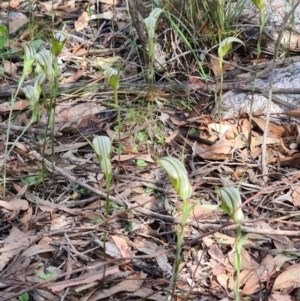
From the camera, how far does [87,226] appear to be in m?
1.79

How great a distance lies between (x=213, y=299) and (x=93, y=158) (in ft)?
2.69

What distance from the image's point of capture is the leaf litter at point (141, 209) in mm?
1603

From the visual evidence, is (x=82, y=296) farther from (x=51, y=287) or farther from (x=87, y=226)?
(x=87, y=226)

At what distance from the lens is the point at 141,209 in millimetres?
1855

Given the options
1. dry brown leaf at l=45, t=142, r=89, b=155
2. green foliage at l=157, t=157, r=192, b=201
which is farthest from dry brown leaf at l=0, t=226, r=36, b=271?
green foliage at l=157, t=157, r=192, b=201

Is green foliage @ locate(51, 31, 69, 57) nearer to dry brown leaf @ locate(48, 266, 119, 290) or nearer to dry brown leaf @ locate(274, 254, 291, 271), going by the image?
dry brown leaf @ locate(48, 266, 119, 290)

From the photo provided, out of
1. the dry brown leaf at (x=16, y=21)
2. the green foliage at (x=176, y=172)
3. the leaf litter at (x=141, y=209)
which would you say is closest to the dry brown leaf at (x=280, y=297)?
the leaf litter at (x=141, y=209)

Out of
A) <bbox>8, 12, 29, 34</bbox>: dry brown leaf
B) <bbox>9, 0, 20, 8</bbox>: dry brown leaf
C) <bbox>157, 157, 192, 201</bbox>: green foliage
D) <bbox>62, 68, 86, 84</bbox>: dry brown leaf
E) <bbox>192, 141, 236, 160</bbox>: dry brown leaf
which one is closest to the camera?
<bbox>157, 157, 192, 201</bbox>: green foliage

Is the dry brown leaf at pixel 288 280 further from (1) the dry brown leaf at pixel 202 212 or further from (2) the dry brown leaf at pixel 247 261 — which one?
(1) the dry brown leaf at pixel 202 212

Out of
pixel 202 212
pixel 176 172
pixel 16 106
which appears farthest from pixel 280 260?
pixel 16 106

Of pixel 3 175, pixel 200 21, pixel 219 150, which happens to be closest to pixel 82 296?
pixel 3 175

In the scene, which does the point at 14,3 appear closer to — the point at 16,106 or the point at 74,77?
the point at 74,77

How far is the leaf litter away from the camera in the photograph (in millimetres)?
1603

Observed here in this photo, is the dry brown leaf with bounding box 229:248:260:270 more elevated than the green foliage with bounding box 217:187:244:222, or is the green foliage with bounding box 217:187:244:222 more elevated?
the green foliage with bounding box 217:187:244:222
